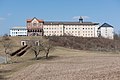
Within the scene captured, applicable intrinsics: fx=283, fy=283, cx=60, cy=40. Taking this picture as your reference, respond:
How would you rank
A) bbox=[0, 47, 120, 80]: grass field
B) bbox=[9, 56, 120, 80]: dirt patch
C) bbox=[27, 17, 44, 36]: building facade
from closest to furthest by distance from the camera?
bbox=[9, 56, 120, 80]: dirt patch
bbox=[0, 47, 120, 80]: grass field
bbox=[27, 17, 44, 36]: building facade

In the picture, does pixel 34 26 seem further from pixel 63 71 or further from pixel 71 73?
pixel 71 73

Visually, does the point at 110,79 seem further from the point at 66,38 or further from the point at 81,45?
the point at 66,38

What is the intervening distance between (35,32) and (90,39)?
3700cm

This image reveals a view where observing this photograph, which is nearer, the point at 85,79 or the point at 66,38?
the point at 85,79

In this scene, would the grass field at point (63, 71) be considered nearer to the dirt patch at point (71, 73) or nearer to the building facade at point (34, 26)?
the dirt patch at point (71, 73)

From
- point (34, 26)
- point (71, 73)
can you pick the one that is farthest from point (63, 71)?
point (34, 26)

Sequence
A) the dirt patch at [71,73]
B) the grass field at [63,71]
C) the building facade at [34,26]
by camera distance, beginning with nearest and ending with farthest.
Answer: the dirt patch at [71,73] → the grass field at [63,71] → the building facade at [34,26]

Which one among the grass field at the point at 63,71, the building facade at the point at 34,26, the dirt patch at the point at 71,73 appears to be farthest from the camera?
the building facade at the point at 34,26

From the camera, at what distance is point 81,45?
150 metres

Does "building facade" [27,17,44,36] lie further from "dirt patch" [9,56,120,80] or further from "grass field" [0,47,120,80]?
"dirt patch" [9,56,120,80]

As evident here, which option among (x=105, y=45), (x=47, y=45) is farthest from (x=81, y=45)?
(x=47, y=45)

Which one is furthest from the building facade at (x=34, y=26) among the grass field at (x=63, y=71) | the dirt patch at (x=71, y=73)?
the dirt patch at (x=71, y=73)

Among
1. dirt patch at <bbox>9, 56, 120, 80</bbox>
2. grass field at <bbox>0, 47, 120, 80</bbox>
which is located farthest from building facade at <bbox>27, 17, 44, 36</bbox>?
dirt patch at <bbox>9, 56, 120, 80</bbox>

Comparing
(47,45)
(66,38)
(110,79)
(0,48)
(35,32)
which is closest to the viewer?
(110,79)
